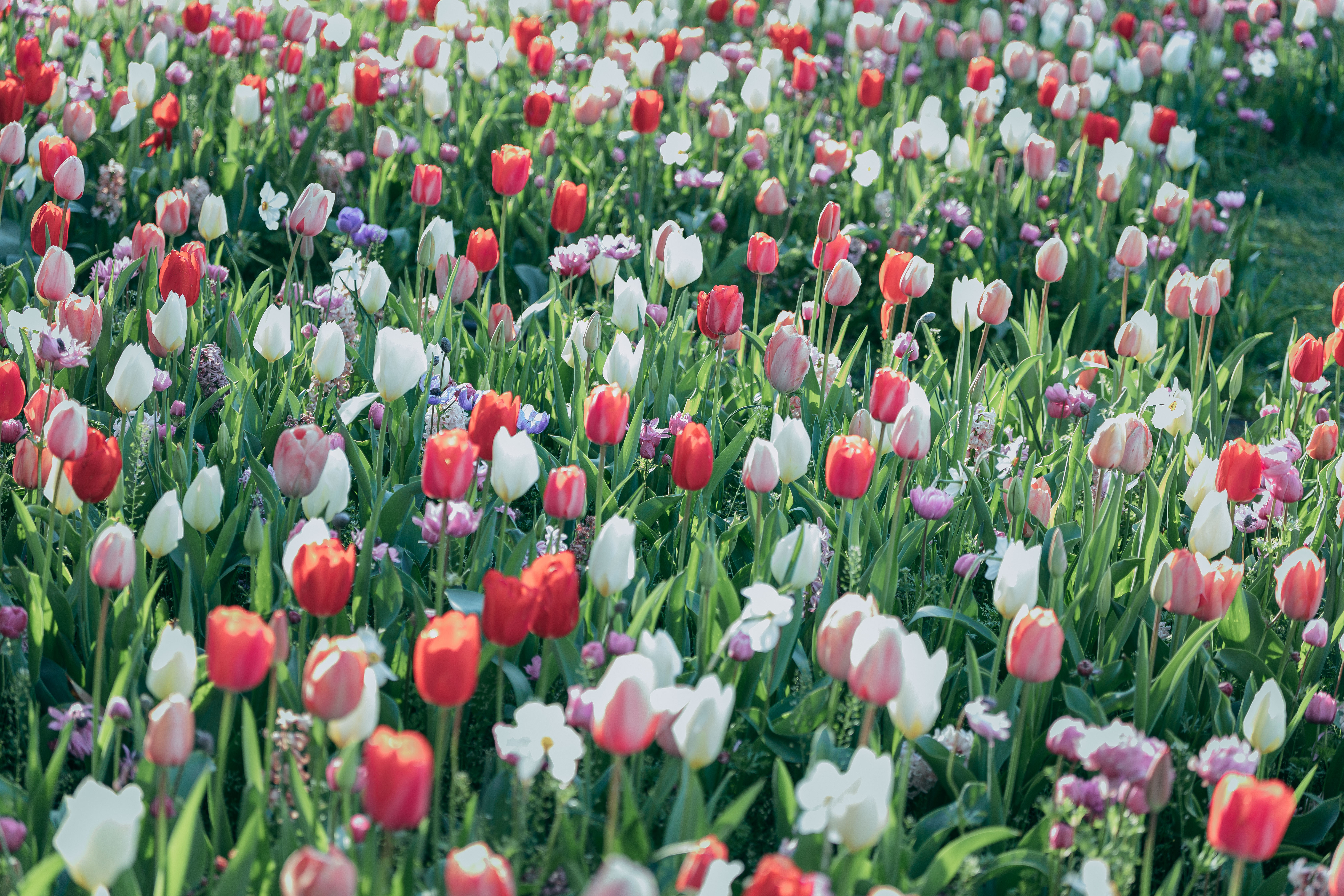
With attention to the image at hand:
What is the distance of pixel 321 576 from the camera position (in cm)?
171

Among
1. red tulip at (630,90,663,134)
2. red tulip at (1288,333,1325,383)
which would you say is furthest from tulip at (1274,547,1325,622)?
red tulip at (630,90,663,134)

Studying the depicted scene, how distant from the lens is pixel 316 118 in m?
5.00

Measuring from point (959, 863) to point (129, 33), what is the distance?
18.0 feet

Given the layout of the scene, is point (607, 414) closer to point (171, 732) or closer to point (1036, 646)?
point (1036, 646)

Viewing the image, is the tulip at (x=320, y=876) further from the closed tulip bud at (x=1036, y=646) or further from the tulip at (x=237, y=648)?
the closed tulip bud at (x=1036, y=646)

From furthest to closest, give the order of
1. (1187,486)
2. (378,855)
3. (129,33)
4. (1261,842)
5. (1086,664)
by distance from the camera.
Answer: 1. (129,33)
2. (1187,486)
3. (1086,664)
4. (378,855)
5. (1261,842)

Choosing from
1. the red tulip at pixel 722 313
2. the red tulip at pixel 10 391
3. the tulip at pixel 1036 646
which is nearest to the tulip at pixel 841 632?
the tulip at pixel 1036 646

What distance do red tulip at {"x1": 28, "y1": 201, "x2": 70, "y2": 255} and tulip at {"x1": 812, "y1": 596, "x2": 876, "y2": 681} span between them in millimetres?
2091

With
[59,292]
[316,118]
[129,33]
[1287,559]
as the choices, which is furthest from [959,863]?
[129,33]

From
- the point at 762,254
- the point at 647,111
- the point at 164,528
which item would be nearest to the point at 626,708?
the point at 164,528

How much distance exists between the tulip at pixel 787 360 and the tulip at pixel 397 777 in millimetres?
1482

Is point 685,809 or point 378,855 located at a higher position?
point 685,809

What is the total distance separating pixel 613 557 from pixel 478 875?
0.69 m

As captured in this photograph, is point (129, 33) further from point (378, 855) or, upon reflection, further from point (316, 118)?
point (378, 855)
